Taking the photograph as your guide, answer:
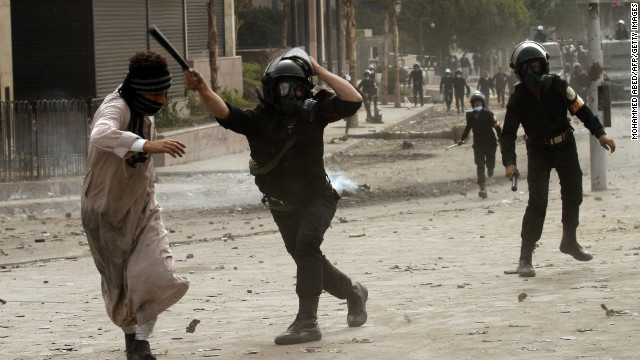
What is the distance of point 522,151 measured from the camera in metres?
21.1

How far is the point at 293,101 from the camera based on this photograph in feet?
18.7

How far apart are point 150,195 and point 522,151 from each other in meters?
16.5

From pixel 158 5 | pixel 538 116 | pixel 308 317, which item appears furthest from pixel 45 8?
pixel 308 317

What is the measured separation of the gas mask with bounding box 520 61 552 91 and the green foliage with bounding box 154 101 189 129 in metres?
14.1

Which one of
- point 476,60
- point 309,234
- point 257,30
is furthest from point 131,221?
point 476,60

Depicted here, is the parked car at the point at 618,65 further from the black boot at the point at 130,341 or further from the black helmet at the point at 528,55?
the black boot at the point at 130,341

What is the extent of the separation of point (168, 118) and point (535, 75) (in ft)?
49.1

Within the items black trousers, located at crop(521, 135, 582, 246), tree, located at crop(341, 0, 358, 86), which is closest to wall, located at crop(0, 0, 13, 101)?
black trousers, located at crop(521, 135, 582, 246)

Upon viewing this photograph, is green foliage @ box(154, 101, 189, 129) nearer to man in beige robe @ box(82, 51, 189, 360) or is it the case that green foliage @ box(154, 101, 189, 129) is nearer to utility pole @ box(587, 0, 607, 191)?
utility pole @ box(587, 0, 607, 191)

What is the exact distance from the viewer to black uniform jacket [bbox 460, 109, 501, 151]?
14.7 metres

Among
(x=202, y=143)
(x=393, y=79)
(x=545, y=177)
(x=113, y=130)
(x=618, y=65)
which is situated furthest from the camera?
(x=393, y=79)

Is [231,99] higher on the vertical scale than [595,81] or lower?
lower

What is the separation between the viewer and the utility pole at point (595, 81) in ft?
44.9

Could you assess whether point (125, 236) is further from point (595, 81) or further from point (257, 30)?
point (257, 30)
